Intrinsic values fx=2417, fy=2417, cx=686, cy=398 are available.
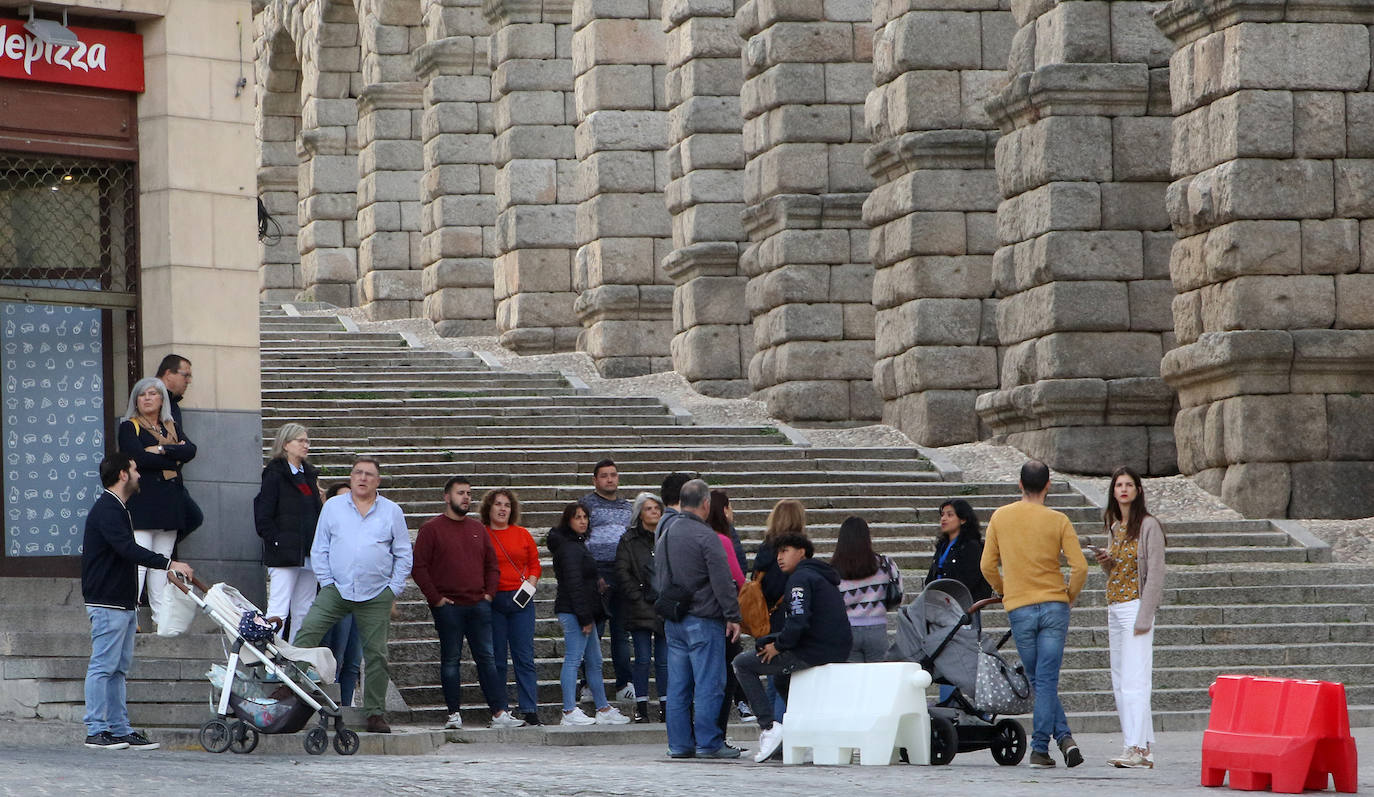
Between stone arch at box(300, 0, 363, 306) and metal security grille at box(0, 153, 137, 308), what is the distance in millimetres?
23782

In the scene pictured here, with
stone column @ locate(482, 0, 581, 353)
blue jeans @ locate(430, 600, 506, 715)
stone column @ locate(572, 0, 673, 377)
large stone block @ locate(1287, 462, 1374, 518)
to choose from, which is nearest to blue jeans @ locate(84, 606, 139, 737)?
blue jeans @ locate(430, 600, 506, 715)

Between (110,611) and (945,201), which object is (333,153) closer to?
(945,201)

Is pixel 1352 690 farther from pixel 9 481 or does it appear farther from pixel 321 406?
pixel 321 406

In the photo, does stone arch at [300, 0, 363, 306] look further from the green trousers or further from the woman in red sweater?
the green trousers

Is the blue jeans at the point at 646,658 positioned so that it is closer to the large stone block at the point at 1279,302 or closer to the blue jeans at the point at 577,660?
the blue jeans at the point at 577,660

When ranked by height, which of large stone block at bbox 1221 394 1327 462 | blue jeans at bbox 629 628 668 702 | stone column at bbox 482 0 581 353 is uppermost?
stone column at bbox 482 0 581 353

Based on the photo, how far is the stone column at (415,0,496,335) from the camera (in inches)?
1268

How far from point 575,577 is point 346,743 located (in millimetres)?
2344

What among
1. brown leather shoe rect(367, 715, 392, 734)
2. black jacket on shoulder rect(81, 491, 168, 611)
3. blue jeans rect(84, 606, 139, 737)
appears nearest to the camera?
blue jeans rect(84, 606, 139, 737)

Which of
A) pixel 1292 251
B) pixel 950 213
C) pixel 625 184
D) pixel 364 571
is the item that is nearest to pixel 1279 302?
pixel 1292 251

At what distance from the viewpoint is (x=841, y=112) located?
2427 cm

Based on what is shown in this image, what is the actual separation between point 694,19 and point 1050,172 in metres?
7.04

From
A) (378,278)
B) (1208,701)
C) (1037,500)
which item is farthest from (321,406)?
(378,278)

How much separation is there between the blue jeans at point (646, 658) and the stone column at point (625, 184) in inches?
537
